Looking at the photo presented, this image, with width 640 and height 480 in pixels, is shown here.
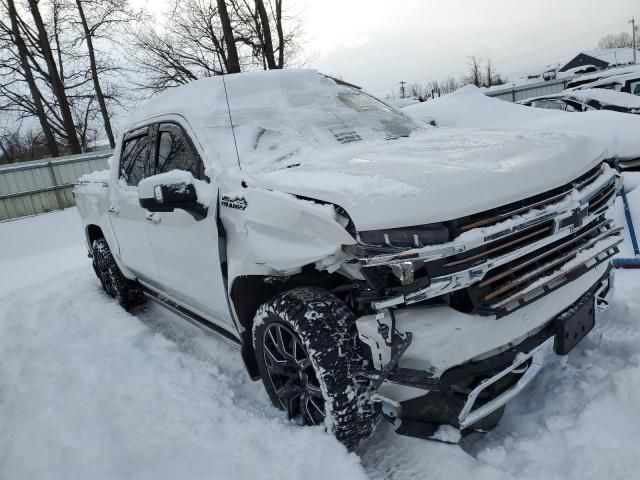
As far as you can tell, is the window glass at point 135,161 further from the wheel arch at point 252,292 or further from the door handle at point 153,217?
the wheel arch at point 252,292

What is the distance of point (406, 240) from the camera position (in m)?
1.77

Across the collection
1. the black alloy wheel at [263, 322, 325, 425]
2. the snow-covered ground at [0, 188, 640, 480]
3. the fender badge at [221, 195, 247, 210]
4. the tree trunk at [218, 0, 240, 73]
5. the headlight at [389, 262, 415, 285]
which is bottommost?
the snow-covered ground at [0, 188, 640, 480]

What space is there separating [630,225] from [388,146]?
8.96 ft

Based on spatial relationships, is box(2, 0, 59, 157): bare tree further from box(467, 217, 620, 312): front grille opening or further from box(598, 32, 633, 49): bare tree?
box(598, 32, 633, 49): bare tree

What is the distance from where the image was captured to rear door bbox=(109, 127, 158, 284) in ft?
11.5

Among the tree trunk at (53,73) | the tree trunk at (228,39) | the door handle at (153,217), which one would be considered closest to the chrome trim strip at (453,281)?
the door handle at (153,217)

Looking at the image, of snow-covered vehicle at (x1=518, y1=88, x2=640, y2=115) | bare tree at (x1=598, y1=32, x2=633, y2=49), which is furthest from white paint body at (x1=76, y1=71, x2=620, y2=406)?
bare tree at (x1=598, y1=32, x2=633, y2=49)

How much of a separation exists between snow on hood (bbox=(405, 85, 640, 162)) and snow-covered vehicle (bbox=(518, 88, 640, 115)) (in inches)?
87.5

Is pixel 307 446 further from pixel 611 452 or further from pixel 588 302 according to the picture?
pixel 588 302

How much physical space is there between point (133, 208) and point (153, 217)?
18.5 inches

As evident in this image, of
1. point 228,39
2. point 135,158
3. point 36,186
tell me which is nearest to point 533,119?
point 135,158

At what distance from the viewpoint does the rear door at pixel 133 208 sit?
11.5ft

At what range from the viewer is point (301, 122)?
10.1ft

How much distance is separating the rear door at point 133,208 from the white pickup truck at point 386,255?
1.88ft
